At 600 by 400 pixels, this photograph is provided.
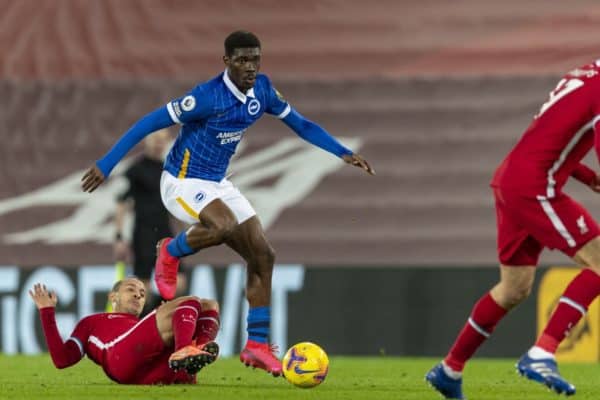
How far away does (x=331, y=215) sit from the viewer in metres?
13.6

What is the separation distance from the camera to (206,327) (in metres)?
7.55

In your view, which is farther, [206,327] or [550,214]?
[206,327]

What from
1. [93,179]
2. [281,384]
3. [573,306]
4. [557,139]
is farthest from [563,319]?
[93,179]

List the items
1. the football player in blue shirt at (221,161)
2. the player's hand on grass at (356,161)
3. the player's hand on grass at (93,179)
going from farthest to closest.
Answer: the player's hand on grass at (356,161) → the football player in blue shirt at (221,161) → the player's hand on grass at (93,179)

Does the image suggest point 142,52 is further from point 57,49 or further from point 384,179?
point 384,179

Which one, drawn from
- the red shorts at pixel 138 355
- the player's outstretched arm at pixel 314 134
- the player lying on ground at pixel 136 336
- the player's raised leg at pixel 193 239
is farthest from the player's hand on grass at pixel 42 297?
the player's outstretched arm at pixel 314 134

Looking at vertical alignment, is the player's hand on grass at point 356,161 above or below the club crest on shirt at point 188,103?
below

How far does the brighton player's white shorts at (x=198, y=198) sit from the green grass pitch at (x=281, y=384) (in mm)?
972

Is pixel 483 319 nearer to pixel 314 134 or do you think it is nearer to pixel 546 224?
pixel 546 224

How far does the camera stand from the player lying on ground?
7230 millimetres

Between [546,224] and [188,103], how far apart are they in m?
2.60

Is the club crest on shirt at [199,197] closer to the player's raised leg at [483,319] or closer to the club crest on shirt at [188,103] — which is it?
the club crest on shirt at [188,103]

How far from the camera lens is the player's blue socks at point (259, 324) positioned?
26.3ft

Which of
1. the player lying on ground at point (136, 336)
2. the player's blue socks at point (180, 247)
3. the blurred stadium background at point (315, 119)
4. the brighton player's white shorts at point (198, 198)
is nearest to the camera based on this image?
the player lying on ground at point (136, 336)
